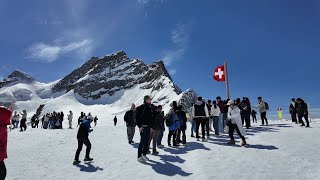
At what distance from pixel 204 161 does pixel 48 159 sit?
6125 mm

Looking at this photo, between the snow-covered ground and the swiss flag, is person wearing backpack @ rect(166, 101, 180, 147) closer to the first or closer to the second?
the snow-covered ground

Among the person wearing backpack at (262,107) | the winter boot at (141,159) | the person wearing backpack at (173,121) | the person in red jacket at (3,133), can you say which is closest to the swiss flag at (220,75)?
the person wearing backpack at (262,107)

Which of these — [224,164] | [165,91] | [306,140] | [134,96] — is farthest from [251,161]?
[134,96]

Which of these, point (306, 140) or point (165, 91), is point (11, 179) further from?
point (165, 91)

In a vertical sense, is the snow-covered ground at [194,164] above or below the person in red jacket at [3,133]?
below

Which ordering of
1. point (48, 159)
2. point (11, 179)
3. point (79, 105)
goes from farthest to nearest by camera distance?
point (79, 105)
point (48, 159)
point (11, 179)

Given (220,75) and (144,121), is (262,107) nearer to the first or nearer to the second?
(220,75)

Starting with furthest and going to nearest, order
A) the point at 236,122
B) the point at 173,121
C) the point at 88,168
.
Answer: the point at 173,121 < the point at 236,122 < the point at 88,168

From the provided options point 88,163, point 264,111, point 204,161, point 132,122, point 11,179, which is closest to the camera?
point 11,179

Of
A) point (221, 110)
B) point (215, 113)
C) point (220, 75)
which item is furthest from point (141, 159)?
point (220, 75)

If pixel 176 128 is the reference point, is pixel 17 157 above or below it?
below

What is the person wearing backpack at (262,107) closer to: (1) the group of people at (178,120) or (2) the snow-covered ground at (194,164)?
(1) the group of people at (178,120)

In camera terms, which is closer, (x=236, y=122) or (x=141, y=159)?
(x=141, y=159)

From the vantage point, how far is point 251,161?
9312mm
